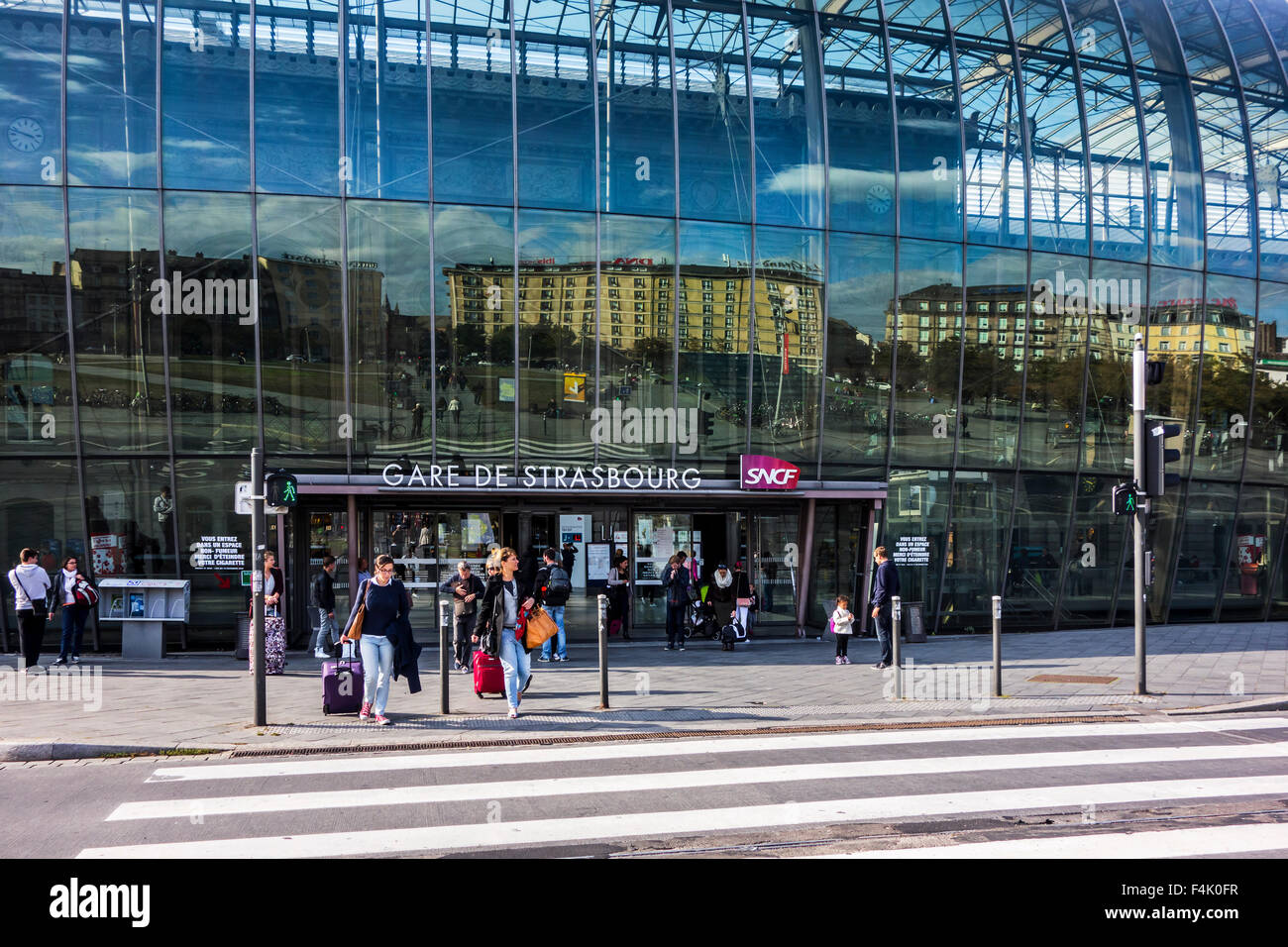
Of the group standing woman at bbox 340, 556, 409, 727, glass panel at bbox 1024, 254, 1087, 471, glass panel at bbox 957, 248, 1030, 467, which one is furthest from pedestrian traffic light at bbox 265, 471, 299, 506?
glass panel at bbox 1024, 254, 1087, 471

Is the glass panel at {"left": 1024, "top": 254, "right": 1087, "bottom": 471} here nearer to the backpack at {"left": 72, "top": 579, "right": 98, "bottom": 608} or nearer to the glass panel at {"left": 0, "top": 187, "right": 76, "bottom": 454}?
the backpack at {"left": 72, "top": 579, "right": 98, "bottom": 608}

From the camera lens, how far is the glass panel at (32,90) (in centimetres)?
1789

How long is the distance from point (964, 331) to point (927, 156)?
3.71 metres

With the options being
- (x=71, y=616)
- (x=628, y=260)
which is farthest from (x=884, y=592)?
(x=71, y=616)

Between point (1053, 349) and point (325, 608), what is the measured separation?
52.6 feet

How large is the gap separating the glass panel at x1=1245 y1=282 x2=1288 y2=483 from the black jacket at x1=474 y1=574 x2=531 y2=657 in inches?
826

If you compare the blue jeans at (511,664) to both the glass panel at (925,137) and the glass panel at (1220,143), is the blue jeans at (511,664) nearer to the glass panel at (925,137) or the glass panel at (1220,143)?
the glass panel at (925,137)

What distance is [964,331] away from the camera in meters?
21.5

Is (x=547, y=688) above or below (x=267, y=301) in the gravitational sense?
below

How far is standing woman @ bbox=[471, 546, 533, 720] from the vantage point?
12.1 m

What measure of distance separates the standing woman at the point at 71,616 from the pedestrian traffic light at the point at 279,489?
6.05 metres

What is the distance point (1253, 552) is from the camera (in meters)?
25.4
